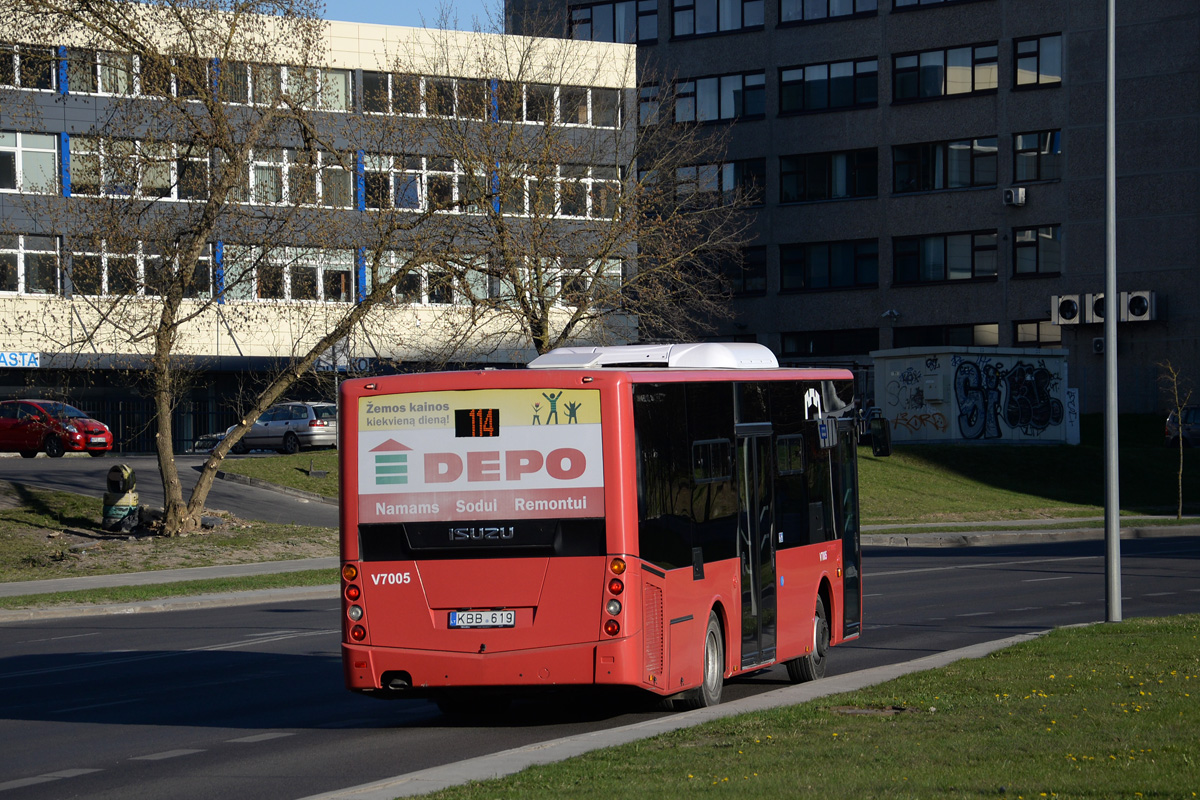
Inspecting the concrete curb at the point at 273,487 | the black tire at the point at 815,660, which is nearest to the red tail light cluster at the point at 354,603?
the black tire at the point at 815,660

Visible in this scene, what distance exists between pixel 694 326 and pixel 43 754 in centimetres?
5743

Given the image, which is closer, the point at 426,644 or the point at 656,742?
the point at 656,742

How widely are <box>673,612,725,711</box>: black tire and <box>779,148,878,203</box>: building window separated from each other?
5608 cm

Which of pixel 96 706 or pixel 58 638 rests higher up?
pixel 96 706

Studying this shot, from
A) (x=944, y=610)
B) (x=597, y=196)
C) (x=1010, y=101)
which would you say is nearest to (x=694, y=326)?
(x=1010, y=101)

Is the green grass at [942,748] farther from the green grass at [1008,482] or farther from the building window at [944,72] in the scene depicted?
the building window at [944,72]

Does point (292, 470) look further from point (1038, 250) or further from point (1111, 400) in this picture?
point (1038, 250)

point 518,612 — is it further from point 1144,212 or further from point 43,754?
point 1144,212

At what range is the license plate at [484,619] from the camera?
10852 mm

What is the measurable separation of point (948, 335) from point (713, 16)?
17.6 metres

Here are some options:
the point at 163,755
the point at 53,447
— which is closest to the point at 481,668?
the point at 163,755

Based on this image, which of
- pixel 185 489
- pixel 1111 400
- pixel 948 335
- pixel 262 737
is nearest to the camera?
pixel 262 737

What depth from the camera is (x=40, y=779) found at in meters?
9.48

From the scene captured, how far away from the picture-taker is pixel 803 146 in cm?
6706
